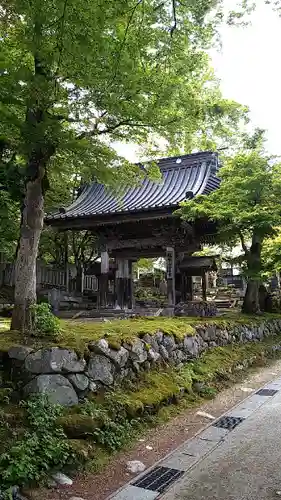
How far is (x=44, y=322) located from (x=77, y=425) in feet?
5.92

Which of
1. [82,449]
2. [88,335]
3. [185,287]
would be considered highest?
[185,287]

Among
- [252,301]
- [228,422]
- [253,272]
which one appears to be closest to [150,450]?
[228,422]

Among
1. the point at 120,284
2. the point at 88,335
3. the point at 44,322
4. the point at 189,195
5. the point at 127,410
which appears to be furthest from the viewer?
the point at 120,284

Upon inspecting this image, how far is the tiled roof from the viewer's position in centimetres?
1474

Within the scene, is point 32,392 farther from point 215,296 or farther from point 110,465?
point 215,296

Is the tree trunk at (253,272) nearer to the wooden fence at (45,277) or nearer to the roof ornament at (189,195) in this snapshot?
the roof ornament at (189,195)

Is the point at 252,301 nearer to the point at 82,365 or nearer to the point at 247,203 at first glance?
the point at 247,203

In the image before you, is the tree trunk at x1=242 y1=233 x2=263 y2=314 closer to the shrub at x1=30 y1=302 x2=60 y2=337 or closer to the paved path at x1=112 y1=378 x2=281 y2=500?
the paved path at x1=112 y1=378 x2=281 y2=500

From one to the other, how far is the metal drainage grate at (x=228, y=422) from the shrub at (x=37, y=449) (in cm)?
264

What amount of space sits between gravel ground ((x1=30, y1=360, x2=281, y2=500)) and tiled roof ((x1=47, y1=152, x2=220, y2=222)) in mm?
7657

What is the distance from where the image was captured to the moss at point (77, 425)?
476cm

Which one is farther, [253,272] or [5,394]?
[253,272]

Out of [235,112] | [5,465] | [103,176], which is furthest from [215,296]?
[5,465]

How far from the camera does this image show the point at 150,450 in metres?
5.12
